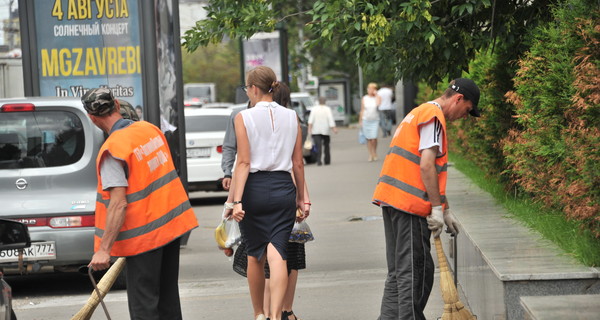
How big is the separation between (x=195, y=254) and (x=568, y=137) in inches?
235

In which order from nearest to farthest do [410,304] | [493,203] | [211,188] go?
[410,304] → [493,203] → [211,188]

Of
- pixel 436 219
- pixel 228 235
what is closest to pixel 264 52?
pixel 228 235

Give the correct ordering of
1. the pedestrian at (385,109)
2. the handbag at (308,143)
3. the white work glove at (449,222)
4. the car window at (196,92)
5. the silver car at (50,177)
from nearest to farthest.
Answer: the white work glove at (449,222), the silver car at (50,177), the handbag at (308,143), the pedestrian at (385,109), the car window at (196,92)

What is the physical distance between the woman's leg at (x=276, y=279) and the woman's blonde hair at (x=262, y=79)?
1.02 metres

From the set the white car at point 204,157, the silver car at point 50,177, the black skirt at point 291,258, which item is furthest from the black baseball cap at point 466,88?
the white car at point 204,157

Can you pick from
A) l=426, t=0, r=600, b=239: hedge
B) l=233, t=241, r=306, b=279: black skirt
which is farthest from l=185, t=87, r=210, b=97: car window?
l=233, t=241, r=306, b=279: black skirt

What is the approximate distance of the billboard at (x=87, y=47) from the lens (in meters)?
12.2

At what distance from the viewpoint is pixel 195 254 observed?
12.0 meters

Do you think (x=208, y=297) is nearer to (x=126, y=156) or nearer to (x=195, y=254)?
(x=195, y=254)

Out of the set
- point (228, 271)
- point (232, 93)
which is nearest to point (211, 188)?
point (228, 271)

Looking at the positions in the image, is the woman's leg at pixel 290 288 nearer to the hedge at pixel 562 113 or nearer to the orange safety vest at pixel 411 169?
the orange safety vest at pixel 411 169

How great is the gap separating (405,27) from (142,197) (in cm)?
423

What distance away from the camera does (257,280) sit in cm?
715

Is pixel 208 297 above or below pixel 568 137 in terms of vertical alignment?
below
